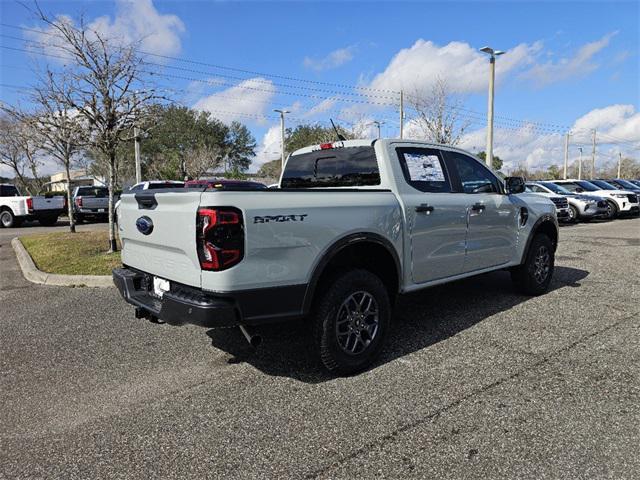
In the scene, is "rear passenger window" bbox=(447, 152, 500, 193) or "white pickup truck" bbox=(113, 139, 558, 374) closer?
"white pickup truck" bbox=(113, 139, 558, 374)

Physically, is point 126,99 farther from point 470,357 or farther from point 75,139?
point 470,357

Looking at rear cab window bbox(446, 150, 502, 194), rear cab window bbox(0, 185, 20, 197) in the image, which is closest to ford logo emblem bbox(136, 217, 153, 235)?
rear cab window bbox(446, 150, 502, 194)

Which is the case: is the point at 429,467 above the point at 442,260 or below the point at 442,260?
below

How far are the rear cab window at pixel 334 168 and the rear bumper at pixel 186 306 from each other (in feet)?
6.26

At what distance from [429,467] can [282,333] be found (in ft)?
7.89

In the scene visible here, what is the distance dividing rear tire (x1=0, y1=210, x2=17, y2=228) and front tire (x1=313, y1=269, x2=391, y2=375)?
65.0ft

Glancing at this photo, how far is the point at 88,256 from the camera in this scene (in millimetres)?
9102

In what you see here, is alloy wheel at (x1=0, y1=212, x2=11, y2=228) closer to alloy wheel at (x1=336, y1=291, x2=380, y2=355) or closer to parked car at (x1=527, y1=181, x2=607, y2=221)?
alloy wheel at (x1=336, y1=291, x2=380, y2=355)

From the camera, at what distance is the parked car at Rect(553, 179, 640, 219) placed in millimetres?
19172

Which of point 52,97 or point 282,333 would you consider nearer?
point 282,333

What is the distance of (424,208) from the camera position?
429 centimetres

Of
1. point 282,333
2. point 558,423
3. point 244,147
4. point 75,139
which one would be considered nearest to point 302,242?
point 282,333

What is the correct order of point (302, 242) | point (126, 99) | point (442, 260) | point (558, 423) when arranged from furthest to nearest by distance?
point (126, 99) → point (442, 260) → point (302, 242) → point (558, 423)

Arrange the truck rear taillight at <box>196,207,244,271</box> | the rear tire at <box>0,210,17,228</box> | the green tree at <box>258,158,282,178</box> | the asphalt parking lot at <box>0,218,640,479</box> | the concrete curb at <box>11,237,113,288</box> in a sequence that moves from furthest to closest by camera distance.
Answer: the green tree at <box>258,158,282,178</box> → the rear tire at <box>0,210,17,228</box> → the concrete curb at <box>11,237,113,288</box> → the truck rear taillight at <box>196,207,244,271</box> → the asphalt parking lot at <box>0,218,640,479</box>
